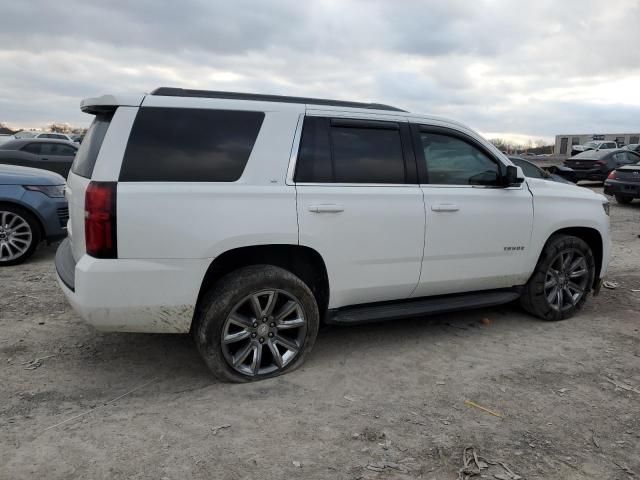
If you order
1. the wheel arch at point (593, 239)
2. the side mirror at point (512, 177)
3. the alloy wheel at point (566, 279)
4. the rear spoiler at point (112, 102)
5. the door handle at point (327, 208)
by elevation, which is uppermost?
the rear spoiler at point (112, 102)

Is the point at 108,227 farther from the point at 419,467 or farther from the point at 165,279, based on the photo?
the point at 419,467

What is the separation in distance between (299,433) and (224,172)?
167 centimetres

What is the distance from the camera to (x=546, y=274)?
193 inches

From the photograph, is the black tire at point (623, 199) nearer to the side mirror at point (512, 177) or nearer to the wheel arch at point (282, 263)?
the side mirror at point (512, 177)

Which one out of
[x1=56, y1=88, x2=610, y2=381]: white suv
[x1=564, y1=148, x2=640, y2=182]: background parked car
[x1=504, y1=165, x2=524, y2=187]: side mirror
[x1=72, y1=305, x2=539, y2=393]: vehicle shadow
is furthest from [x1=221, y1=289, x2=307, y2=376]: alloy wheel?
[x1=564, y1=148, x2=640, y2=182]: background parked car

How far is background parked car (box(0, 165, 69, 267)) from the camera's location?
6.37 metres

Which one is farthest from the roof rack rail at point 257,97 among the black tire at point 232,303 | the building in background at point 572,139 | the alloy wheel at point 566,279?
the building in background at point 572,139

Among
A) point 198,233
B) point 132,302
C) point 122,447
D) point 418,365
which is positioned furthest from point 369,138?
point 122,447

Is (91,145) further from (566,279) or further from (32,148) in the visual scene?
(32,148)

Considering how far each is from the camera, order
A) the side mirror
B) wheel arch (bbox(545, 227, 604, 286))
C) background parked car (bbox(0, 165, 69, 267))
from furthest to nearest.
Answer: background parked car (bbox(0, 165, 69, 267)), wheel arch (bbox(545, 227, 604, 286)), the side mirror

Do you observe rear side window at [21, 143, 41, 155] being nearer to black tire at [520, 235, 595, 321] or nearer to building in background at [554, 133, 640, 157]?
black tire at [520, 235, 595, 321]

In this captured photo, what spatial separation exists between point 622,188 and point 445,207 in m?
12.3

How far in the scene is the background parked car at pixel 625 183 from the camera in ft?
45.5

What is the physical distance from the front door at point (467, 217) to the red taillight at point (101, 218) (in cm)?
225
